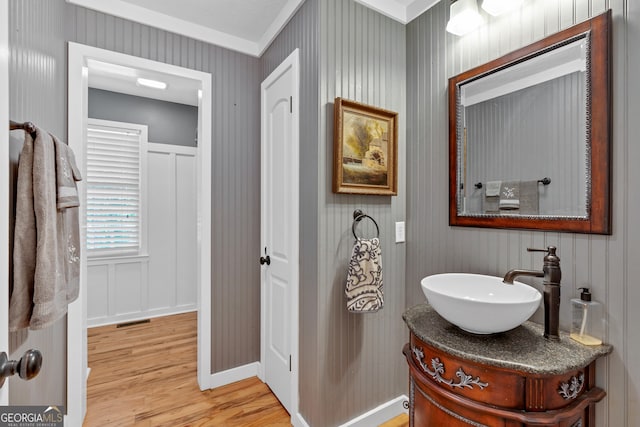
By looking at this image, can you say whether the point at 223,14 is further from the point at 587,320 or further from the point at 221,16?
the point at 587,320

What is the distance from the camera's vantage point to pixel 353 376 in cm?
174

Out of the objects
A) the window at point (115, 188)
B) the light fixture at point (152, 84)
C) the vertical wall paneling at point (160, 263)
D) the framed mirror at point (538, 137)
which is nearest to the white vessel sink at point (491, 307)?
the framed mirror at point (538, 137)

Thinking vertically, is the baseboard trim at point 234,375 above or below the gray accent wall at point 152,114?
below

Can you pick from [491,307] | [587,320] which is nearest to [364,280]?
[491,307]

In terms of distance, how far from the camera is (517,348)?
3.46 feet

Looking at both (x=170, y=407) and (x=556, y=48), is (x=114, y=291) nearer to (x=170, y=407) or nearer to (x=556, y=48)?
(x=170, y=407)

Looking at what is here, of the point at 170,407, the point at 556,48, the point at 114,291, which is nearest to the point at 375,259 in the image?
the point at 556,48

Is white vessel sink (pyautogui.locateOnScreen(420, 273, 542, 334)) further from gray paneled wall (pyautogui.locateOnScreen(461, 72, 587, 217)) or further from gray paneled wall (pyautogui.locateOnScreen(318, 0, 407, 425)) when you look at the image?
gray paneled wall (pyautogui.locateOnScreen(318, 0, 407, 425))

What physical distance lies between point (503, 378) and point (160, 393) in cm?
221

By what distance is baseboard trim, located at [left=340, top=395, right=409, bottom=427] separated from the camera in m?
1.75

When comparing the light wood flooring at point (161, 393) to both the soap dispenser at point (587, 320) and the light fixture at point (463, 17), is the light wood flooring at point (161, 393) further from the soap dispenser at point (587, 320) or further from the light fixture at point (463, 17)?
the light fixture at point (463, 17)

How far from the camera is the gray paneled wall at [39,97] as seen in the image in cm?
95

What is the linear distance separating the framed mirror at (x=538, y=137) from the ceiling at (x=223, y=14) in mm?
664

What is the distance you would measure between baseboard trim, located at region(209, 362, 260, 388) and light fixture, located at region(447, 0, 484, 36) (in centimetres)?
264
